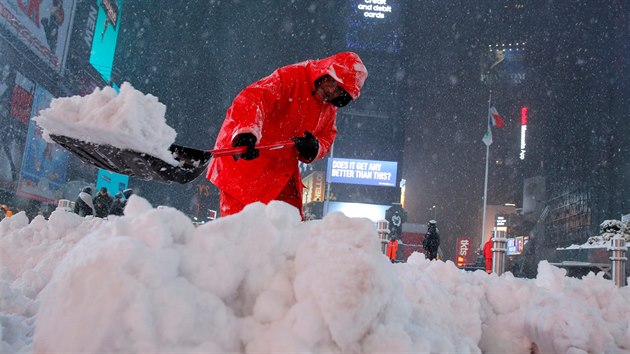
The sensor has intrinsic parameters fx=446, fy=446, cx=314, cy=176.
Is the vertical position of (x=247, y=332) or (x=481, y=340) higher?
(x=247, y=332)

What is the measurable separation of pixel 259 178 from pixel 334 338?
219 centimetres

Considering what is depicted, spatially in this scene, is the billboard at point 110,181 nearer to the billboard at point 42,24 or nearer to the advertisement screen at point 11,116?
the billboard at point 42,24

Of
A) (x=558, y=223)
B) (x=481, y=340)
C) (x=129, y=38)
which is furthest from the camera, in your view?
(x=129, y=38)

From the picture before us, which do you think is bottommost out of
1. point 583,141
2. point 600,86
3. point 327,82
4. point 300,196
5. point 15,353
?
point 15,353

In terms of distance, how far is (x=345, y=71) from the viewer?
340 centimetres

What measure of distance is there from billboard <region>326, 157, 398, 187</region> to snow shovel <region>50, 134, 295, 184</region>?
31050mm

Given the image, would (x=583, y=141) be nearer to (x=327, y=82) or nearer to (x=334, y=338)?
(x=327, y=82)

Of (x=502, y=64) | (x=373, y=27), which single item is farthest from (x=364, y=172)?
(x=502, y=64)

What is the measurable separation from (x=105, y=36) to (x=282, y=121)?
31888mm

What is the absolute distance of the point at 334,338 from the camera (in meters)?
1.28

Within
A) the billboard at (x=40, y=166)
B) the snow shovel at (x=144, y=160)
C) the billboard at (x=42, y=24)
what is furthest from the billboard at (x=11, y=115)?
the snow shovel at (x=144, y=160)

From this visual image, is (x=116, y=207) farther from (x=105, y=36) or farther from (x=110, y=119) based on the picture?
(x=105, y=36)

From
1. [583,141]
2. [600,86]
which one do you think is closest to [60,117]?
[600,86]

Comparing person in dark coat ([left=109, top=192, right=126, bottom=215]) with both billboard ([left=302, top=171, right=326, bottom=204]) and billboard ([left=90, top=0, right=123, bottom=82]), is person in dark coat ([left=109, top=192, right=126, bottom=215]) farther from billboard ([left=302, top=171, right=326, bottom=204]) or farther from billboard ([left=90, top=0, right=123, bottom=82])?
billboard ([left=302, top=171, right=326, bottom=204])
